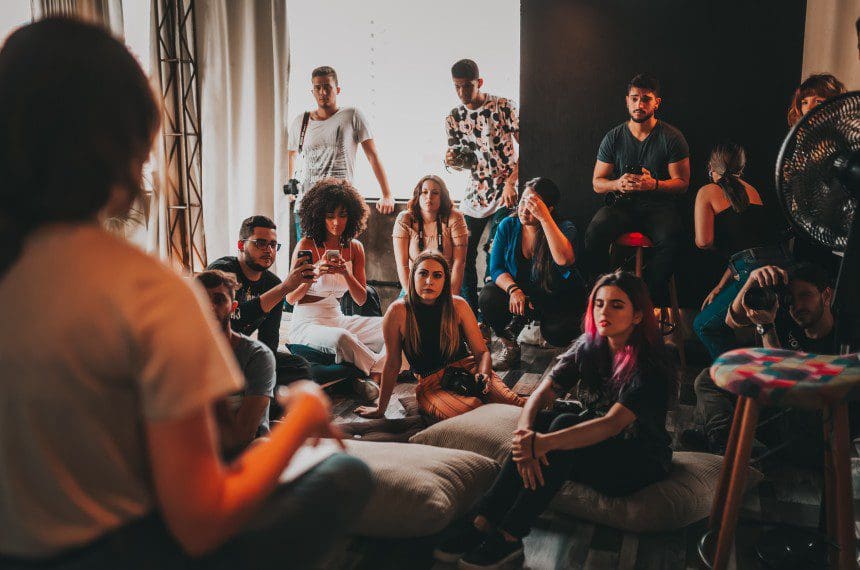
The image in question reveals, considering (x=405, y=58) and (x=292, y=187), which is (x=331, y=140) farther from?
(x=405, y=58)

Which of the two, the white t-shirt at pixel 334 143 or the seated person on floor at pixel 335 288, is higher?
the white t-shirt at pixel 334 143

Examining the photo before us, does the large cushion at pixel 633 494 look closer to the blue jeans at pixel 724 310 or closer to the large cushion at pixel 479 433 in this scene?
the large cushion at pixel 479 433

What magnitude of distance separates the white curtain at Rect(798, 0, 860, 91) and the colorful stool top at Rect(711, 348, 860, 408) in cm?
270

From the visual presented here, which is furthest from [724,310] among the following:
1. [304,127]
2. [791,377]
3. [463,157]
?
[304,127]

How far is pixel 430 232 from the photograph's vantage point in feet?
15.2

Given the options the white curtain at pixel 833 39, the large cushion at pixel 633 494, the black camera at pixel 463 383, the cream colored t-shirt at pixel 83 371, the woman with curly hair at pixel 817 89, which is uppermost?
the white curtain at pixel 833 39

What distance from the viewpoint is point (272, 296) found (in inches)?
138

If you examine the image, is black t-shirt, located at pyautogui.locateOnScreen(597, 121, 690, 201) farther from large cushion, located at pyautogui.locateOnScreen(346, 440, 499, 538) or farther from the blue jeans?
large cushion, located at pyautogui.locateOnScreen(346, 440, 499, 538)

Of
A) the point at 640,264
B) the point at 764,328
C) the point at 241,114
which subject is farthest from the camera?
the point at 241,114

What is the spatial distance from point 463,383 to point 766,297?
1.17m

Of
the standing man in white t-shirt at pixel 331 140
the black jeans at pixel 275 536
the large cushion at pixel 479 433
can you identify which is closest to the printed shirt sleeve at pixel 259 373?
the large cushion at pixel 479 433

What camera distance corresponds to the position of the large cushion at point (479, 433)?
272 cm

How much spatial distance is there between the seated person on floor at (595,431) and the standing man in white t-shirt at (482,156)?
248 centimetres

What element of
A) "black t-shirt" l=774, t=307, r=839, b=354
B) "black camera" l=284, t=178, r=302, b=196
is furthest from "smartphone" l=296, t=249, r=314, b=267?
"black t-shirt" l=774, t=307, r=839, b=354
